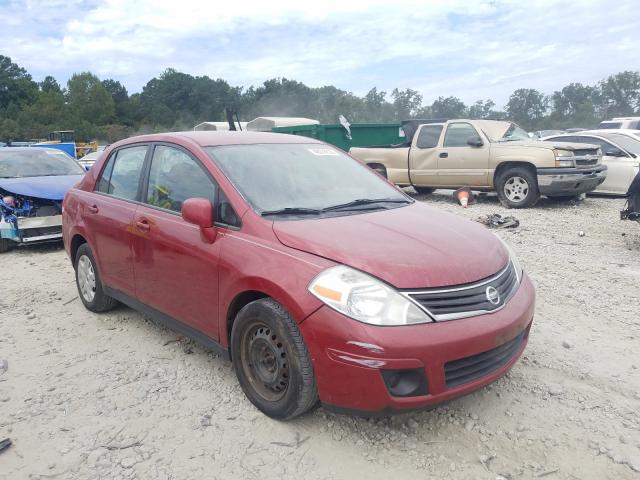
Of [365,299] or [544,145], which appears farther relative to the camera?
[544,145]

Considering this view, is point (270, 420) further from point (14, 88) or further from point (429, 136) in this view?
point (14, 88)

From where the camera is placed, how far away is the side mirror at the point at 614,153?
10703 millimetres

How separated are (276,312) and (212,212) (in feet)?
2.76

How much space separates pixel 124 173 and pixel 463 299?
10.1 ft

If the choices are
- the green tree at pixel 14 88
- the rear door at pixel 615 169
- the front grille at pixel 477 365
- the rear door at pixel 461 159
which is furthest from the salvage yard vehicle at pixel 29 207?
the green tree at pixel 14 88

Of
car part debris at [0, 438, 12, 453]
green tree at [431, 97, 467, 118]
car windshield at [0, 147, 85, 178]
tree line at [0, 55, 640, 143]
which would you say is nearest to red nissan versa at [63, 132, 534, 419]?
car part debris at [0, 438, 12, 453]

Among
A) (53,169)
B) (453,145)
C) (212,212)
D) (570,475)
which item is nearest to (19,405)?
(212,212)

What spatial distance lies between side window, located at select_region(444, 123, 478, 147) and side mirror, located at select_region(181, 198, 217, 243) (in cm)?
861

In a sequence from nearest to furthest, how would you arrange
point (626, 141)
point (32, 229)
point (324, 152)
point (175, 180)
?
point (175, 180) < point (324, 152) < point (32, 229) < point (626, 141)

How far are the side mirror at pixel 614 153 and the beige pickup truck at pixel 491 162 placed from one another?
819 millimetres

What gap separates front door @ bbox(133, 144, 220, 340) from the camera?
328 centimetres

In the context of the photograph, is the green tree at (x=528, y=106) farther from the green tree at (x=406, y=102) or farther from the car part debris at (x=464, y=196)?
the car part debris at (x=464, y=196)

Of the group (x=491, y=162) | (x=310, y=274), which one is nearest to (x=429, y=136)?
(x=491, y=162)

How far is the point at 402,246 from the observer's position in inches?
111
